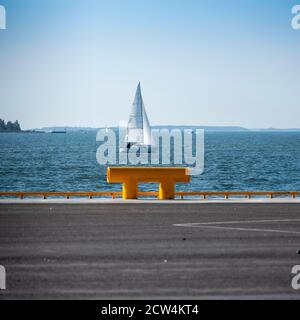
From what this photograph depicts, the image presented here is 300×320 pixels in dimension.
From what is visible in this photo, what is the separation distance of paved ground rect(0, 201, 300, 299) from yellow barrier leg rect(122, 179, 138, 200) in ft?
6.90

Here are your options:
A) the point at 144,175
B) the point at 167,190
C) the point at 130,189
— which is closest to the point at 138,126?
the point at 167,190

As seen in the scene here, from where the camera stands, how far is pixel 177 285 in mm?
11805

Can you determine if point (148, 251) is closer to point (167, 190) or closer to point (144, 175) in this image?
point (144, 175)

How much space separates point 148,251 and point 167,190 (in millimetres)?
10754

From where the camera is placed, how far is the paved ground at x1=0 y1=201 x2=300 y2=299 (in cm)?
1162

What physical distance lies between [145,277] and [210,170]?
82622mm

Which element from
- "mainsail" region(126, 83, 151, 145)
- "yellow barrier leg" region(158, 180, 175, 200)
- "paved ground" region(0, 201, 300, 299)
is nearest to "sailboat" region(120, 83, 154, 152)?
"mainsail" region(126, 83, 151, 145)

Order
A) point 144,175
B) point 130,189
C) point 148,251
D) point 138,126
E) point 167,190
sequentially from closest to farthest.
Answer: point 148,251 < point 144,175 < point 130,189 < point 167,190 < point 138,126

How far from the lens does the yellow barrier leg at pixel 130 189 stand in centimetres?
2508

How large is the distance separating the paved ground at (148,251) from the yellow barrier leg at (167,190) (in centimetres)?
219

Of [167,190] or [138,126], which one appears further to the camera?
[138,126]

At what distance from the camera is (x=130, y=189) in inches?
999
